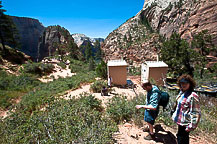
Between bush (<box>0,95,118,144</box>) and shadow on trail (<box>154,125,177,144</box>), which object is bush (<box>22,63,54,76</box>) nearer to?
bush (<box>0,95,118,144</box>)

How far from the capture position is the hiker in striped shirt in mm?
1604

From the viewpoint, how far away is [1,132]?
9.05 ft

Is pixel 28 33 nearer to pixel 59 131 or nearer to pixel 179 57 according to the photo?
pixel 179 57

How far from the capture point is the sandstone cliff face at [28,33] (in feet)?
192

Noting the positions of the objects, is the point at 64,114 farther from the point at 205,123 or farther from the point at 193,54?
the point at 193,54

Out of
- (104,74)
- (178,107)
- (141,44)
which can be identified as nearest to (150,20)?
(141,44)

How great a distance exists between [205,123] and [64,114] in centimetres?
371

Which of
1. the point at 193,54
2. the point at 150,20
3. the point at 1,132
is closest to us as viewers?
the point at 1,132

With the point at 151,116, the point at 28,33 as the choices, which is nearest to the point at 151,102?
the point at 151,116

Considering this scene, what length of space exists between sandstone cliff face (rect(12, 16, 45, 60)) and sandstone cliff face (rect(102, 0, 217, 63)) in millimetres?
42740

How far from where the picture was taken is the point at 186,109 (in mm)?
1698

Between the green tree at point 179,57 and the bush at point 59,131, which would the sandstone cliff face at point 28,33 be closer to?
the green tree at point 179,57

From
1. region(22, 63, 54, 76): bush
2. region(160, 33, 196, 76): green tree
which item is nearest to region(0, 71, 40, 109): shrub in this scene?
region(22, 63, 54, 76): bush

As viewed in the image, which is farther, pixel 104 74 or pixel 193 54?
pixel 193 54
